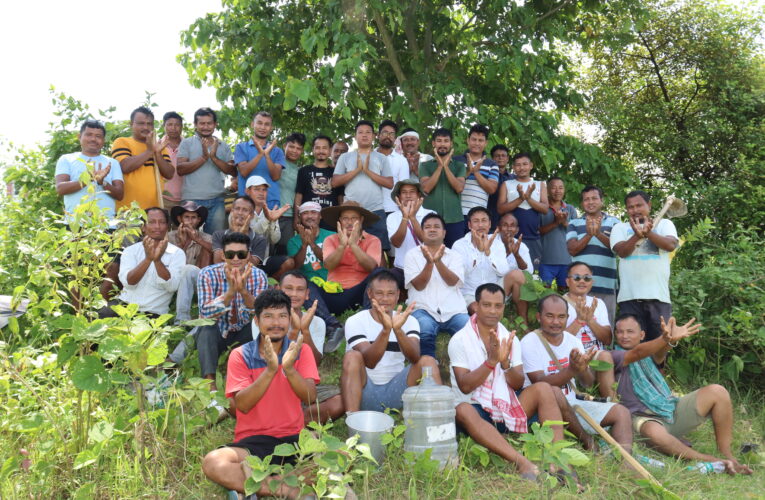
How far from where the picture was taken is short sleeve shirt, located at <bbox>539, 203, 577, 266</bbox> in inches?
269

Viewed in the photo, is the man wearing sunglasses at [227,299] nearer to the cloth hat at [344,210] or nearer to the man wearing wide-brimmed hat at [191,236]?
the man wearing wide-brimmed hat at [191,236]

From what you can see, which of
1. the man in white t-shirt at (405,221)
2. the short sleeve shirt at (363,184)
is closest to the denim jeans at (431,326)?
the man in white t-shirt at (405,221)

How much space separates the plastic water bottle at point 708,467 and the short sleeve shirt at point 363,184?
3.95 meters

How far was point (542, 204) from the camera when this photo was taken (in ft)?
22.0

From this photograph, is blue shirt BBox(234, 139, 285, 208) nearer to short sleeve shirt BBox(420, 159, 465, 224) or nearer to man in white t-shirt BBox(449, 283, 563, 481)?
short sleeve shirt BBox(420, 159, 465, 224)

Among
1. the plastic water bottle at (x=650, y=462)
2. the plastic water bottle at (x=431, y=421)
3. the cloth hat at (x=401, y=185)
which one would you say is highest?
the cloth hat at (x=401, y=185)

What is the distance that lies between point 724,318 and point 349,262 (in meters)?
3.90

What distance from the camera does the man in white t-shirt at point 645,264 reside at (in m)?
5.57

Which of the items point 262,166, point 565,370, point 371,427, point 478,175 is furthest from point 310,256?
point 565,370

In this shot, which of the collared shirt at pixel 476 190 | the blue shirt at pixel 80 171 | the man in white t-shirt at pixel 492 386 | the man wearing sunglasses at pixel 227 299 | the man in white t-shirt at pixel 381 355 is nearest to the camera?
the man in white t-shirt at pixel 492 386

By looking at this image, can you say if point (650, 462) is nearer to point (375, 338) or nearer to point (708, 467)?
point (708, 467)

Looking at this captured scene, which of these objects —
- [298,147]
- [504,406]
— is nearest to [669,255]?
[504,406]

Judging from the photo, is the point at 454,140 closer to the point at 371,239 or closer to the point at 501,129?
the point at 501,129

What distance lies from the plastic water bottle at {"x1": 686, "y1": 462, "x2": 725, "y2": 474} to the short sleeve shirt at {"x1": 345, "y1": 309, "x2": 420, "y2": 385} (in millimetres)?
2254
